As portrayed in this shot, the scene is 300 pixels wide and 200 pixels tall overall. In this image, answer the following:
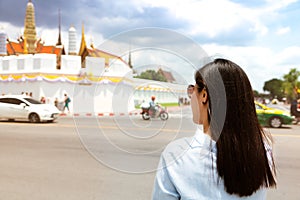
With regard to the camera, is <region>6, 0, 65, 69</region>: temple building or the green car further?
<region>6, 0, 65, 69</region>: temple building

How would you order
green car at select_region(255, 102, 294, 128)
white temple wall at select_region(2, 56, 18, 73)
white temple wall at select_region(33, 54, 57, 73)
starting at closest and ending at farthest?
green car at select_region(255, 102, 294, 128)
white temple wall at select_region(33, 54, 57, 73)
white temple wall at select_region(2, 56, 18, 73)

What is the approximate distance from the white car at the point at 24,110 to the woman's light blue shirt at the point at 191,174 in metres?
14.0

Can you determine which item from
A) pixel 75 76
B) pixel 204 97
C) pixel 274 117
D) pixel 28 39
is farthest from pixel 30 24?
pixel 204 97

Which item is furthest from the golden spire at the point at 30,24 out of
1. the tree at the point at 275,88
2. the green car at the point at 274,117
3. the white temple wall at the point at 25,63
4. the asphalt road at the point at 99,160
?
the tree at the point at 275,88

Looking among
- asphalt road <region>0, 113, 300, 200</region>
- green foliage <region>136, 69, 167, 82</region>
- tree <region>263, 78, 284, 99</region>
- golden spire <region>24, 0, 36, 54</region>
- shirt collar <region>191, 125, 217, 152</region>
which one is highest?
golden spire <region>24, 0, 36, 54</region>

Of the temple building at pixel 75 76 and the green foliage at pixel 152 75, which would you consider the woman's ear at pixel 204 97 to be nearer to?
the temple building at pixel 75 76

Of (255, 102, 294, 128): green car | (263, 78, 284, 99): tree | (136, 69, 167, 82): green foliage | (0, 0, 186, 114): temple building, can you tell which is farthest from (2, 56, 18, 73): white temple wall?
(263, 78, 284, 99): tree

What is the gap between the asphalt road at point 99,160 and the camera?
50.8 inches

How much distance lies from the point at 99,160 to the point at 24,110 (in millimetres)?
14104

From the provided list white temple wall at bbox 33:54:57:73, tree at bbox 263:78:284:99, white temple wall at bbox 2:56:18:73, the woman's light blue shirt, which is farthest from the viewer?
tree at bbox 263:78:284:99

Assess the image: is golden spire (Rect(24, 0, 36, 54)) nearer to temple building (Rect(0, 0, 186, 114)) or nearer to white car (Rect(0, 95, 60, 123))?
temple building (Rect(0, 0, 186, 114))

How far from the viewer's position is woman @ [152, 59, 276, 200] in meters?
0.96

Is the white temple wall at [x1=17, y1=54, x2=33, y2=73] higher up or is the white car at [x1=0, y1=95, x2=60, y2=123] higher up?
the white temple wall at [x1=17, y1=54, x2=33, y2=73]

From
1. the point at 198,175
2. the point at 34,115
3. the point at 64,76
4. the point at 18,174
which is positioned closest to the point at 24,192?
the point at 18,174
